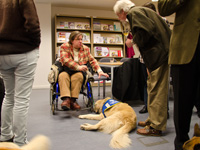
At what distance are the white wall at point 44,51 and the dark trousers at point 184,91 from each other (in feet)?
15.7

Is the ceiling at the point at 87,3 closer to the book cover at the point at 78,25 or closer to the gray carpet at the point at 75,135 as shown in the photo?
the book cover at the point at 78,25

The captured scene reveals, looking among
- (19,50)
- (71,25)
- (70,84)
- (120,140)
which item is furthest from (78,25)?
(120,140)

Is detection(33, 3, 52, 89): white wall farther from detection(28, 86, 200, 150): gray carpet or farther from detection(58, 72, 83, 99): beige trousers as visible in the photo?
detection(58, 72, 83, 99): beige trousers

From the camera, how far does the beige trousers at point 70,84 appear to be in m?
2.38

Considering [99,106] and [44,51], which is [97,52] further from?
[99,106]

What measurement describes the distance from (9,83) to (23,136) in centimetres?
43

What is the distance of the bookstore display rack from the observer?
5.61 meters

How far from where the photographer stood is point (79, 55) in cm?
280

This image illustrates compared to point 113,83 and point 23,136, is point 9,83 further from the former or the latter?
point 113,83

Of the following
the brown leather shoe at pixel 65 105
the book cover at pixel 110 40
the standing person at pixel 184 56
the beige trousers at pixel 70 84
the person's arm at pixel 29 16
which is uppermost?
the book cover at pixel 110 40

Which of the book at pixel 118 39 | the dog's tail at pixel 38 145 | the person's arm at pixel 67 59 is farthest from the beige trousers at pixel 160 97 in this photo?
the book at pixel 118 39

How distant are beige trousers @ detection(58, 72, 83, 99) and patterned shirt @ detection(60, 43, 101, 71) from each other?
0.50ft

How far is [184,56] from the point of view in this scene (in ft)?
3.34

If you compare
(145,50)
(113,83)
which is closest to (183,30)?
(145,50)
